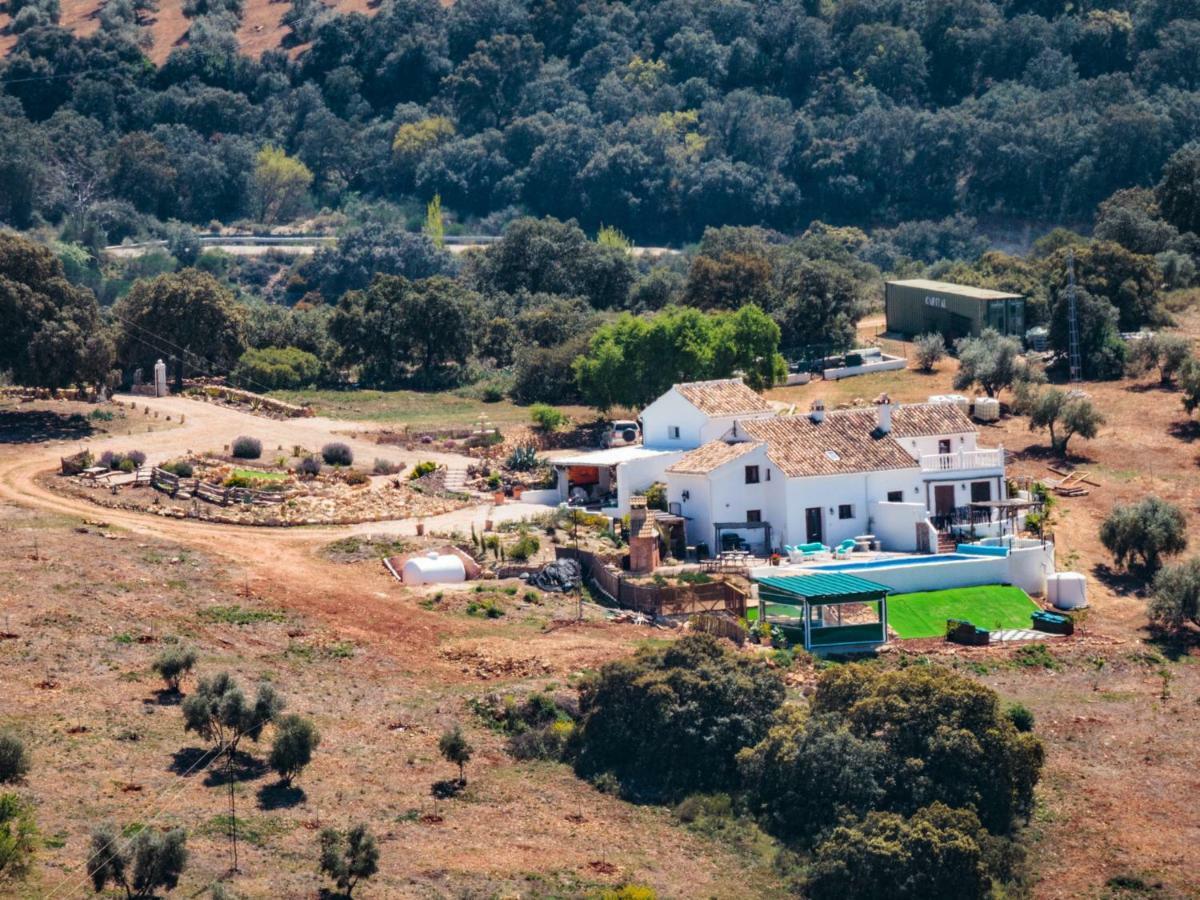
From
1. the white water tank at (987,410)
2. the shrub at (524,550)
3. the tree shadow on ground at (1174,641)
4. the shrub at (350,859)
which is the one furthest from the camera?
the white water tank at (987,410)

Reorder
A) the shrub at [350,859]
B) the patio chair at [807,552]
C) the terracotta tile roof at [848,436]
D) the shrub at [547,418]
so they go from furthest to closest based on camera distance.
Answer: the shrub at [547,418] → the terracotta tile roof at [848,436] → the patio chair at [807,552] → the shrub at [350,859]

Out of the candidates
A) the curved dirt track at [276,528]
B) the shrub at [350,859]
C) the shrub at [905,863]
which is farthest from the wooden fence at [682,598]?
the shrub at [350,859]

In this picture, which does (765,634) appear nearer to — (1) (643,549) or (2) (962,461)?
(1) (643,549)

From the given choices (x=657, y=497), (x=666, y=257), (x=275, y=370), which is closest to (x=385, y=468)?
(x=657, y=497)

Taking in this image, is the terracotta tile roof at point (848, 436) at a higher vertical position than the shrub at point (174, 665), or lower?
higher

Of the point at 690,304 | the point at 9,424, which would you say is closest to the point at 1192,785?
the point at 9,424

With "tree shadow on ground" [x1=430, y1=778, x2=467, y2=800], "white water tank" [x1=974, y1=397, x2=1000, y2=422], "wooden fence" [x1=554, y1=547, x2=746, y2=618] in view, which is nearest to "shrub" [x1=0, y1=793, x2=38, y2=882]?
"tree shadow on ground" [x1=430, y1=778, x2=467, y2=800]

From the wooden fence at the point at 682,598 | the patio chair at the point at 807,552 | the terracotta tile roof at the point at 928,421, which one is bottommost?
the wooden fence at the point at 682,598

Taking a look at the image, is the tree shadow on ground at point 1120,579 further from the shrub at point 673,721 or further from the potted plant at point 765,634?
the shrub at point 673,721
